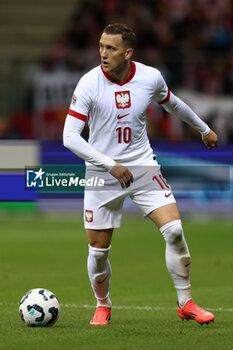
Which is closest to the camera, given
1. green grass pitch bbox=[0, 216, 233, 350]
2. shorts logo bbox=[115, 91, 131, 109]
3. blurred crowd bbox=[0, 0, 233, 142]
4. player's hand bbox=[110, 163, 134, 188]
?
green grass pitch bbox=[0, 216, 233, 350]

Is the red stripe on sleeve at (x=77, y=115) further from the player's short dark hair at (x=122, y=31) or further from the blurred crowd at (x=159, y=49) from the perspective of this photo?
the blurred crowd at (x=159, y=49)

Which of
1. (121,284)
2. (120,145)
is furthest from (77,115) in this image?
(121,284)

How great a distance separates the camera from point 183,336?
654 centimetres

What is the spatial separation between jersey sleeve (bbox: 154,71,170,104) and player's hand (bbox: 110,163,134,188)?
86 cm

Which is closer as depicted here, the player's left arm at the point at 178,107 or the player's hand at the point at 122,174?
the player's hand at the point at 122,174

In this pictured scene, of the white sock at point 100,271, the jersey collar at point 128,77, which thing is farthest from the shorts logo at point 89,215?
the jersey collar at point 128,77

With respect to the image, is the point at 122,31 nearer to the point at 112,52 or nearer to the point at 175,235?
the point at 112,52

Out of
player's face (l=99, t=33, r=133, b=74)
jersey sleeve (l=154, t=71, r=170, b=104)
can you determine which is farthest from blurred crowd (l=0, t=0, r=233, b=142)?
player's face (l=99, t=33, r=133, b=74)

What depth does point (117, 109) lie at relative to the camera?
7090 mm

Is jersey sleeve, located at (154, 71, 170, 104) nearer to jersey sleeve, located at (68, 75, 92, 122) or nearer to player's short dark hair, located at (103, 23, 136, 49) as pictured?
player's short dark hair, located at (103, 23, 136, 49)

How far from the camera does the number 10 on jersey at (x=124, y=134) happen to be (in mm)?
7141

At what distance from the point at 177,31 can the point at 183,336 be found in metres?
16.5

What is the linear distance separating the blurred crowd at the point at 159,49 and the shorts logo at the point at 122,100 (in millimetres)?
10927

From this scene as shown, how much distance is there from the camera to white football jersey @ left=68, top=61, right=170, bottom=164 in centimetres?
704
